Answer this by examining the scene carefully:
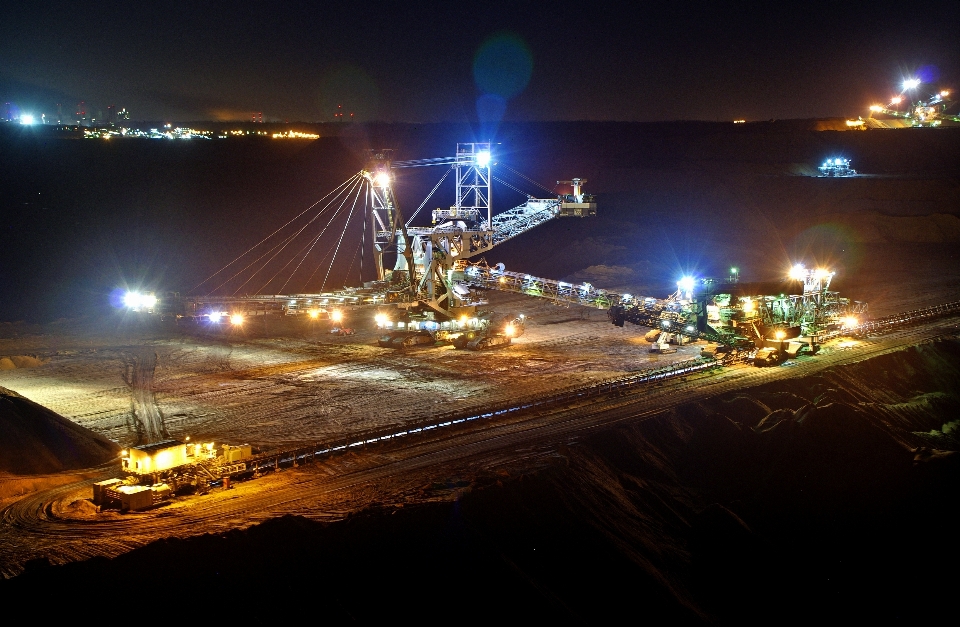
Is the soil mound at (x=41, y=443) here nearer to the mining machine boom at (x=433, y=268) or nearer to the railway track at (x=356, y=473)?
the railway track at (x=356, y=473)

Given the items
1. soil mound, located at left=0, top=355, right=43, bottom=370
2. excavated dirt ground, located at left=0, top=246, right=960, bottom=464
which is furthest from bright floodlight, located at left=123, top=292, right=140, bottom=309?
soil mound, located at left=0, top=355, right=43, bottom=370

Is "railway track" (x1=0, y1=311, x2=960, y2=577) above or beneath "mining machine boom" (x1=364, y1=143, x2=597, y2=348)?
beneath

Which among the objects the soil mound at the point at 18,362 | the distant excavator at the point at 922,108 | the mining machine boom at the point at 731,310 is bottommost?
the soil mound at the point at 18,362

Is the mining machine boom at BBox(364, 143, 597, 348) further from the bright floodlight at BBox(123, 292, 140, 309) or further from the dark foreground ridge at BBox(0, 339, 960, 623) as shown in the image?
the dark foreground ridge at BBox(0, 339, 960, 623)

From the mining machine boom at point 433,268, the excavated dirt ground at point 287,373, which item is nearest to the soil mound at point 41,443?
the excavated dirt ground at point 287,373

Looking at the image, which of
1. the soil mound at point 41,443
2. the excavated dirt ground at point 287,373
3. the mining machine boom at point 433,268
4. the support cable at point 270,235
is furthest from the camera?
the support cable at point 270,235

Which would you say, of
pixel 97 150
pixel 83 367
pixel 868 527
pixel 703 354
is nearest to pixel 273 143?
pixel 97 150
